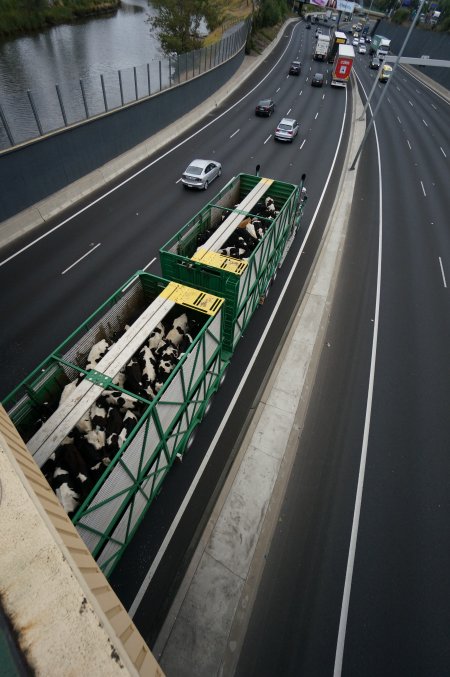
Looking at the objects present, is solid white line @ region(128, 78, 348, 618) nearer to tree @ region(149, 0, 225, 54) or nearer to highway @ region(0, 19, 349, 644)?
highway @ region(0, 19, 349, 644)

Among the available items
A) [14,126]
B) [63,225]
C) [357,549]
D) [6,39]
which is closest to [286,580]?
[357,549]

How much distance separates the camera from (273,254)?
13758mm

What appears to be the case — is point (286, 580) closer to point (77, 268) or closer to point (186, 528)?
point (186, 528)

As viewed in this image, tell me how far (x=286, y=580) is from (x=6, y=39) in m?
63.7

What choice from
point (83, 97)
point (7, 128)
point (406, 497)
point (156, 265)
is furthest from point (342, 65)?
point (406, 497)

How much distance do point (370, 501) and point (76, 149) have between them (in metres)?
22.5

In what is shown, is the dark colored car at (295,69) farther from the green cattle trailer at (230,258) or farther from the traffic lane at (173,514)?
the traffic lane at (173,514)

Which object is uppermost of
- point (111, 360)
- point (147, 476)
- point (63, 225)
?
point (111, 360)

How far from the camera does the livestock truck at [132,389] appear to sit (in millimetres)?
6426

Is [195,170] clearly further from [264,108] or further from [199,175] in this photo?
[264,108]

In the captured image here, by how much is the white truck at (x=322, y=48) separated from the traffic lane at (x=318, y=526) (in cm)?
A: 5580

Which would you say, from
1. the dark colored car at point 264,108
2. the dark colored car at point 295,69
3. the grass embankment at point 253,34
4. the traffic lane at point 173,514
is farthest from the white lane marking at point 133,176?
the grass embankment at point 253,34

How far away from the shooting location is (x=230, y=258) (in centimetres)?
1051

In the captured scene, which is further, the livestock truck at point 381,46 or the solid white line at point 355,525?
the livestock truck at point 381,46
